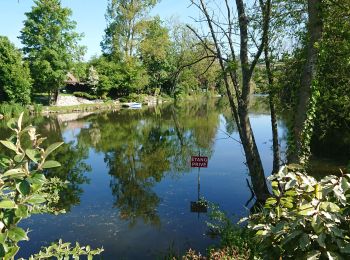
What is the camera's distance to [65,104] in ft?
159

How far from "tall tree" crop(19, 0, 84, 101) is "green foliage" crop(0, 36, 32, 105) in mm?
2382

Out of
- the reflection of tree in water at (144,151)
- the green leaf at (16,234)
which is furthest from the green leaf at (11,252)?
the reflection of tree in water at (144,151)

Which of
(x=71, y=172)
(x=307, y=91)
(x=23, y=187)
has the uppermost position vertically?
(x=307, y=91)

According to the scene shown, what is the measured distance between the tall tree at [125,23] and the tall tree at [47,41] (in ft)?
32.5

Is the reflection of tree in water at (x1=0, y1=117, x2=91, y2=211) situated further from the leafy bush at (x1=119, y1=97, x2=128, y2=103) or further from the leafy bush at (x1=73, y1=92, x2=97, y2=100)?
the leafy bush at (x1=119, y1=97, x2=128, y2=103)

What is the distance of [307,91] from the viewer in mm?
6812

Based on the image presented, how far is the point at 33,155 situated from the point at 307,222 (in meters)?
2.02

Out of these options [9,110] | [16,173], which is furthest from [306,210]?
[9,110]

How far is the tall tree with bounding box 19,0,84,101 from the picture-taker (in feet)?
143

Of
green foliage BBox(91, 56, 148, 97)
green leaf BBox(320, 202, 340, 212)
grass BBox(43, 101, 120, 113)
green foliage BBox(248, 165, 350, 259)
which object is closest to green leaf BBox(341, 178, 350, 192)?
green foliage BBox(248, 165, 350, 259)

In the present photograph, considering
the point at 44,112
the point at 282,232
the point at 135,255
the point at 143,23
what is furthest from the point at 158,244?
the point at 143,23

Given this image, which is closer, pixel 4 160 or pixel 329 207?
pixel 4 160

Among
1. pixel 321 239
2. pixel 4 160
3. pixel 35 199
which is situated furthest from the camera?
pixel 321 239

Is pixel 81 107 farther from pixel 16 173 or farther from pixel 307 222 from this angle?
pixel 16 173
